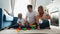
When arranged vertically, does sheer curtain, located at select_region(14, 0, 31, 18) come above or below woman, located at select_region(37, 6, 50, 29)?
above

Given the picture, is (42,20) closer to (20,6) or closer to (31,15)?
(31,15)

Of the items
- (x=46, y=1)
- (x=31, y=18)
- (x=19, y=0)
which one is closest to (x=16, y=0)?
(x=19, y=0)

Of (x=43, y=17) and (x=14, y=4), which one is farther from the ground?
(x=14, y=4)

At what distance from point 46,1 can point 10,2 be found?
176cm

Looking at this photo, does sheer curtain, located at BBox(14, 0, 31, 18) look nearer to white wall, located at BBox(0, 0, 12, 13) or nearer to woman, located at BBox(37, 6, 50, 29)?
white wall, located at BBox(0, 0, 12, 13)

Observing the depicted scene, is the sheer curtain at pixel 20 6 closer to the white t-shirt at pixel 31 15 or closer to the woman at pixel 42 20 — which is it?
the white t-shirt at pixel 31 15

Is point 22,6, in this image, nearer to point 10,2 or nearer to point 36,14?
point 10,2

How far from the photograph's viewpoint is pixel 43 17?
2.90 meters

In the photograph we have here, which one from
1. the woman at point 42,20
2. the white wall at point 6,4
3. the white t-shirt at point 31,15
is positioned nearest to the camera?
the woman at point 42,20

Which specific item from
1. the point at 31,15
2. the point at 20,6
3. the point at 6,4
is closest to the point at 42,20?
the point at 31,15

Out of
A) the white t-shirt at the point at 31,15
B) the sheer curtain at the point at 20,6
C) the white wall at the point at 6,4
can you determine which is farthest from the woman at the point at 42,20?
the white wall at the point at 6,4

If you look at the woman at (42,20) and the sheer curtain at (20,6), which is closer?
the woman at (42,20)

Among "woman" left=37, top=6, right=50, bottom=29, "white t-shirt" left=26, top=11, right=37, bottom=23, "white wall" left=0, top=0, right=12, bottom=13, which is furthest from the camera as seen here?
"white wall" left=0, top=0, right=12, bottom=13

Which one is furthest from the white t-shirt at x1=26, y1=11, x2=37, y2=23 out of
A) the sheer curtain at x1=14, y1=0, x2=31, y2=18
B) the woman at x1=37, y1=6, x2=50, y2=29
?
the sheer curtain at x1=14, y1=0, x2=31, y2=18
